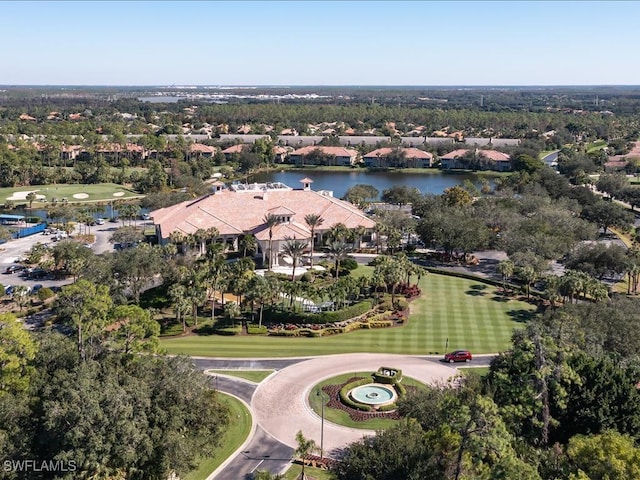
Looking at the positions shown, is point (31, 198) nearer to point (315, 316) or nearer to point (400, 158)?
point (315, 316)

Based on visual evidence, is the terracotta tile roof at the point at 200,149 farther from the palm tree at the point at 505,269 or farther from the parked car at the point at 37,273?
the palm tree at the point at 505,269

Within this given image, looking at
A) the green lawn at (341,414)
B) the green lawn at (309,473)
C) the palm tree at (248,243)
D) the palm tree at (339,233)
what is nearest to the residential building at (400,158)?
the palm tree at (339,233)

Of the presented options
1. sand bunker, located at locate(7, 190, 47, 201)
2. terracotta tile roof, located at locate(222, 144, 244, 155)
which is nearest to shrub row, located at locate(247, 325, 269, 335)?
sand bunker, located at locate(7, 190, 47, 201)

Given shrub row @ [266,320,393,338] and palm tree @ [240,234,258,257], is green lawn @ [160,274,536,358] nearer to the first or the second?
shrub row @ [266,320,393,338]

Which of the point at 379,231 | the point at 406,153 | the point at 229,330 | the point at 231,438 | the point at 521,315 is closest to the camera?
the point at 231,438

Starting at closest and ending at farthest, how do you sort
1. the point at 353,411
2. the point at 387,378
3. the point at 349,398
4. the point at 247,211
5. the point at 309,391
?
1. the point at 353,411
2. the point at 349,398
3. the point at 309,391
4. the point at 387,378
5. the point at 247,211

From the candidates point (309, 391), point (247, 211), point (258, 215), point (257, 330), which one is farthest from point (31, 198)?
Result: point (309, 391)

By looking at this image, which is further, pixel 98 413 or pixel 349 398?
pixel 349 398

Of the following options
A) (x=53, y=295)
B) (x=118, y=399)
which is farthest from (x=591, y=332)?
(x=53, y=295)
